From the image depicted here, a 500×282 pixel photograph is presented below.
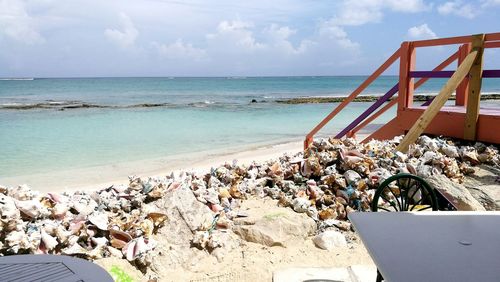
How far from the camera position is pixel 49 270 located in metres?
1.56

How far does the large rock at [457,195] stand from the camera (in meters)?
3.71

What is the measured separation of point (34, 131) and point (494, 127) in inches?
552

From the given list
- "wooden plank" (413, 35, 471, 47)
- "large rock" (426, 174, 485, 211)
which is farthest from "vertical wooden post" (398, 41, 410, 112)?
"large rock" (426, 174, 485, 211)

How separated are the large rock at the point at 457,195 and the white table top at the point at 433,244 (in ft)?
5.00

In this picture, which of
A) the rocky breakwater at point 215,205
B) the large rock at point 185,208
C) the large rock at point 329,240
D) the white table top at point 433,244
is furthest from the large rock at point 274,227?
the white table top at point 433,244

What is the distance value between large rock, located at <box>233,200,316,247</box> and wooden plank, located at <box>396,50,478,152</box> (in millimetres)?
1751

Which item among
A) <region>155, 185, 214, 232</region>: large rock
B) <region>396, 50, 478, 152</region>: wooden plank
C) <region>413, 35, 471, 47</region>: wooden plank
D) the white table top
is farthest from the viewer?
<region>413, 35, 471, 47</region>: wooden plank

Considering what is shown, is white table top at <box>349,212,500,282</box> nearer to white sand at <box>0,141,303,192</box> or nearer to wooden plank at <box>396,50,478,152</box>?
wooden plank at <box>396,50,478,152</box>

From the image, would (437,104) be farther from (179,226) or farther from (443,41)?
(179,226)

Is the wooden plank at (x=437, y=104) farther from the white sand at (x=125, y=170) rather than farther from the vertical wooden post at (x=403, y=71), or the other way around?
the white sand at (x=125, y=170)

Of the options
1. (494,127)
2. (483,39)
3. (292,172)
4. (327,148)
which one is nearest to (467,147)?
(494,127)

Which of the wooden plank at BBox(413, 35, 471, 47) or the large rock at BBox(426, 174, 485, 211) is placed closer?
the large rock at BBox(426, 174, 485, 211)

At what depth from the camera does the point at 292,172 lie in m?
4.89

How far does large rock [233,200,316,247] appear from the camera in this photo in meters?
3.74
